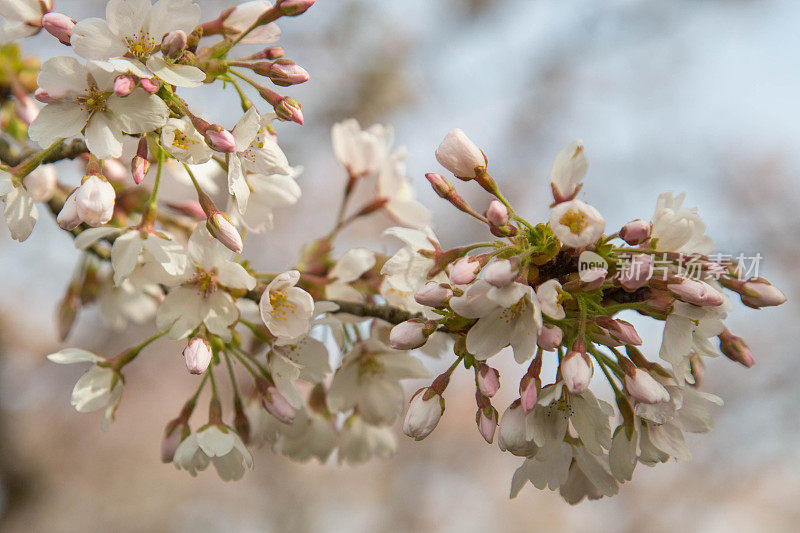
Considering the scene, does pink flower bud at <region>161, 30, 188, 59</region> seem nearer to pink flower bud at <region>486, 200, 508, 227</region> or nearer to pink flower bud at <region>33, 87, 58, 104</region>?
pink flower bud at <region>33, 87, 58, 104</region>

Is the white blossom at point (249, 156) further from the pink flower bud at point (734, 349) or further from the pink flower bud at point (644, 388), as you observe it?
the pink flower bud at point (734, 349)

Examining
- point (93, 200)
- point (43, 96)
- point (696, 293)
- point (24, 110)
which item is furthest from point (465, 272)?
point (24, 110)

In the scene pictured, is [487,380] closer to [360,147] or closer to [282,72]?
[282,72]

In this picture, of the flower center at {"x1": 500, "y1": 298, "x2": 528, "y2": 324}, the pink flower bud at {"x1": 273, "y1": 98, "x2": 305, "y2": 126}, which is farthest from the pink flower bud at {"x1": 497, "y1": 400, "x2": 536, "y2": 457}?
the pink flower bud at {"x1": 273, "y1": 98, "x2": 305, "y2": 126}

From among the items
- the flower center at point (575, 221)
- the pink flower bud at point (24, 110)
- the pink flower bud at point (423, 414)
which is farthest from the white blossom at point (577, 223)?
the pink flower bud at point (24, 110)

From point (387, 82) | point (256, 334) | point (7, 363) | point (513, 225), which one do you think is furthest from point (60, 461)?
point (513, 225)

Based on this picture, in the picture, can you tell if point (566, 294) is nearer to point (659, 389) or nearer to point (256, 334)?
point (659, 389)
